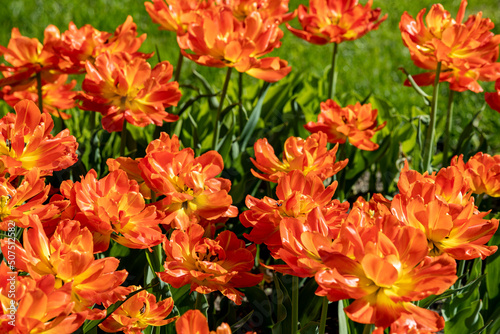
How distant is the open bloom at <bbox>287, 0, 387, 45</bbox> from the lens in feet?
6.19

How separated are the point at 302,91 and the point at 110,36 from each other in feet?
3.27

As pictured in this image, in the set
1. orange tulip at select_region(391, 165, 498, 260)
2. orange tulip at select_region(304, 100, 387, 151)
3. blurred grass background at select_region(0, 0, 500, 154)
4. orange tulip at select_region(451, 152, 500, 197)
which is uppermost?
orange tulip at select_region(391, 165, 498, 260)

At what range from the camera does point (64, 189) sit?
1.03 metres

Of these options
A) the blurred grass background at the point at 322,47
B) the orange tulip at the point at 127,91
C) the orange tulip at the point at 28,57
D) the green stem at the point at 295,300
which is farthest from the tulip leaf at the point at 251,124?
the blurred grass background at the point at 322,47

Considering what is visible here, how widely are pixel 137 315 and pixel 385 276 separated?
0.48 metres

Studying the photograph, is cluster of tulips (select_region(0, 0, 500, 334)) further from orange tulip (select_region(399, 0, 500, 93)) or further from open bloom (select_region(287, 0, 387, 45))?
open bloom (select_region(287, 0, 387, 45))

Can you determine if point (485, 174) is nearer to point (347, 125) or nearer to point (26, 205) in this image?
point (347, 125)

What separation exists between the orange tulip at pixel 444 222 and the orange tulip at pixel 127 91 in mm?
698

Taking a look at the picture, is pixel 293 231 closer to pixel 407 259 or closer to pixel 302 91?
pixel 407 259

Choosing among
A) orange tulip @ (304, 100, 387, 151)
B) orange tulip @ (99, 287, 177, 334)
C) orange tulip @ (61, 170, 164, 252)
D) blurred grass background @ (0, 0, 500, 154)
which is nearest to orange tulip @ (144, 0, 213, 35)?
orange tulip @ (304, 100, 387, 151)

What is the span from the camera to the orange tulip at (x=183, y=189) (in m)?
1.04

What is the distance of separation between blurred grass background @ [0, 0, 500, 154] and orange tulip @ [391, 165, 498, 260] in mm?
2262

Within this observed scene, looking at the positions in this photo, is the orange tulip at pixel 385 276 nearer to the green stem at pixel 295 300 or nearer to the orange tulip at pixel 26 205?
the green stem at pixel 295 300

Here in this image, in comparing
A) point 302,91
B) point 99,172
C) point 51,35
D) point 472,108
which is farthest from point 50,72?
point 472,108
